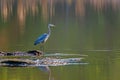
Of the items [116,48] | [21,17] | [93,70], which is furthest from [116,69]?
[21,17]

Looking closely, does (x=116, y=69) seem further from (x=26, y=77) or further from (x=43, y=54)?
(x=43, y=54)

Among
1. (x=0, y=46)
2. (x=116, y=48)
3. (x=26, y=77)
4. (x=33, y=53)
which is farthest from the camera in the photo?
(x=0, y=46)

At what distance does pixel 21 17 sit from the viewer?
7181 cm

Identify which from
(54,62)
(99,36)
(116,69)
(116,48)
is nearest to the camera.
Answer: (116,69)

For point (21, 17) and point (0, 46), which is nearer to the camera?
point (0, 46)

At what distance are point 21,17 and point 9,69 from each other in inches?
1805

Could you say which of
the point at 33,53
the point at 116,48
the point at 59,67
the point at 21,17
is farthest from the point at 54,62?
the point at 21,17

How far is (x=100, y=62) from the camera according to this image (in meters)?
28.0

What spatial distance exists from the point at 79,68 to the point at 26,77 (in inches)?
107

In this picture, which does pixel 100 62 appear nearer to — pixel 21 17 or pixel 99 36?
pixel 99 36

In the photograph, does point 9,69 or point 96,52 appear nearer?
point 9,69

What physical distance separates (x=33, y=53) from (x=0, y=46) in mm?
7258

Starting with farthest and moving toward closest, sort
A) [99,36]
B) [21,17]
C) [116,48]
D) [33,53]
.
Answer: [21,17]
[99,36]
[116,48]
[33,53]

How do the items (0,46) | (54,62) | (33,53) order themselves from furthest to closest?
(0,46), (33,53), (54,62)
